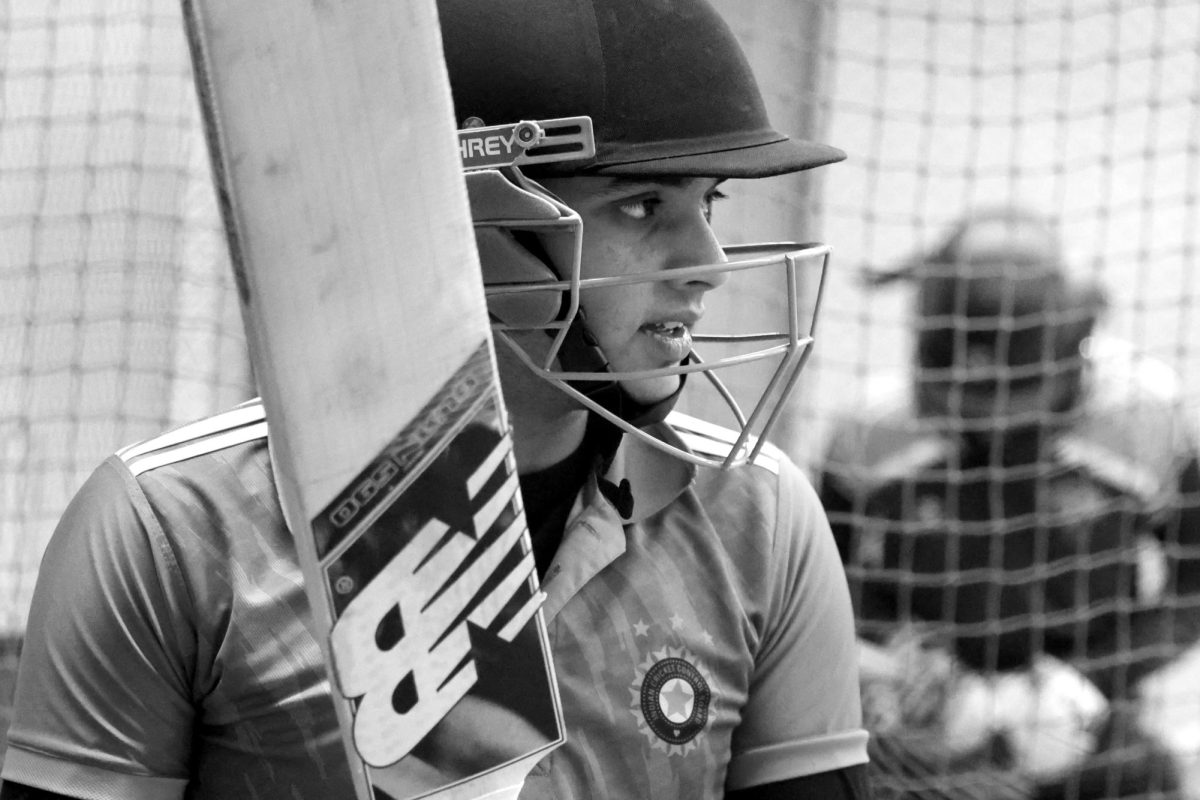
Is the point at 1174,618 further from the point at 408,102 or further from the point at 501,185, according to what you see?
the point at 408,102

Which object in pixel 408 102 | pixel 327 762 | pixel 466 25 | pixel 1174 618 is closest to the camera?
pixel 408 102

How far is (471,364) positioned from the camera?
0.96 metres

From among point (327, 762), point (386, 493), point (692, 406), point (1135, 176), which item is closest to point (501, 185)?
point (386, 493)

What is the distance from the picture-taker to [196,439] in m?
1.17

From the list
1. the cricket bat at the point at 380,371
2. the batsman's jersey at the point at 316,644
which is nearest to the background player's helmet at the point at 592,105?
the batsman's jersey at the point at 316,644

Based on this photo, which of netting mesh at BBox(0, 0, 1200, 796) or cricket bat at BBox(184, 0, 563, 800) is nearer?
cricket bat at BBox(184, 0, 563, 800)

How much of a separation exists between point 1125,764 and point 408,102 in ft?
6.62

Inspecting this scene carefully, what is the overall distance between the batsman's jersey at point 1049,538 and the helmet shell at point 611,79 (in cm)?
165

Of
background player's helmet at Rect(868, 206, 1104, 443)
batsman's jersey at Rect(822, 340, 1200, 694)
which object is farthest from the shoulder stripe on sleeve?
background player's helmet at Rect(868, 206, 1104, 443)

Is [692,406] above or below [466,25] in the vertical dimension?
below

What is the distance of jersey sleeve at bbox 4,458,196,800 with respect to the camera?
1.07 metres

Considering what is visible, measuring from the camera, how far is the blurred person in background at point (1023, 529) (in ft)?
8.73

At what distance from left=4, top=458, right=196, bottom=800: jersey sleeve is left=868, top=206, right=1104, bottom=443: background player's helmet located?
203cm

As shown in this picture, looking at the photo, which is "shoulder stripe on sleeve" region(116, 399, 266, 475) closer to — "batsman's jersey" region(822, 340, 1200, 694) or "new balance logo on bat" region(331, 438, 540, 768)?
"new balance logo on bat" region(331, 438, 540, 768)
